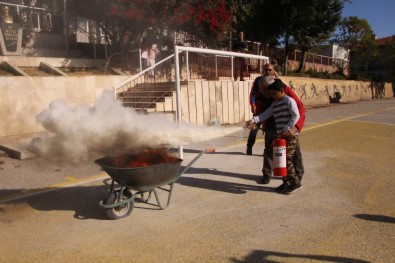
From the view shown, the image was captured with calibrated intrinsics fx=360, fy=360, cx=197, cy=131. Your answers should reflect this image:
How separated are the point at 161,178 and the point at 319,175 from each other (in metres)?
3.01

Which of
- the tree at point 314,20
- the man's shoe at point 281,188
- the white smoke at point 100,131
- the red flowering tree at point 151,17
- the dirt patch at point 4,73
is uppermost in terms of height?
the tree at point 314,20

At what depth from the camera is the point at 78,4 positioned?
45.0ft

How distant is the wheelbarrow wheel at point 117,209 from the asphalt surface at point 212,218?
0.21 feet

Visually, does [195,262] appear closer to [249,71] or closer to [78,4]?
[249,71]

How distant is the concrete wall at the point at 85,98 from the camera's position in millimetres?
9500

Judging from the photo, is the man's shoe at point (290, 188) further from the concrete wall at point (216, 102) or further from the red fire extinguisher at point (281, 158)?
the concrete wall at point (216, 102)

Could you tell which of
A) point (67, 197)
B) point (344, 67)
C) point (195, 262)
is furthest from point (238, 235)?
point (344, 67)

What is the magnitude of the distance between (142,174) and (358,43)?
43.4 meters

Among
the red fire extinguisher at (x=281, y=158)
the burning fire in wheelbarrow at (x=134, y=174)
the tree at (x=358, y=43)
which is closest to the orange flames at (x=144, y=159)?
the burning fire in wheelbarrow at (x=134, y=174)

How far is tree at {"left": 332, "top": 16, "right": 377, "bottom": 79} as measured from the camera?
4069 cm

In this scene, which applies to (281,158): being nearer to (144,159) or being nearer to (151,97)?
(144,159)

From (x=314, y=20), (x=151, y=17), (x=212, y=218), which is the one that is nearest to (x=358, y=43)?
(x=314, y=20)

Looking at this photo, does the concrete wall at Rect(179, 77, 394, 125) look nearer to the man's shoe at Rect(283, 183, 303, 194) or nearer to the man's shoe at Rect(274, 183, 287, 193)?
the man's shoe at Rect(274, 183, 287, 193)

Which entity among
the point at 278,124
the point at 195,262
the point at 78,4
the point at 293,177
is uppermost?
the point at 78,4
